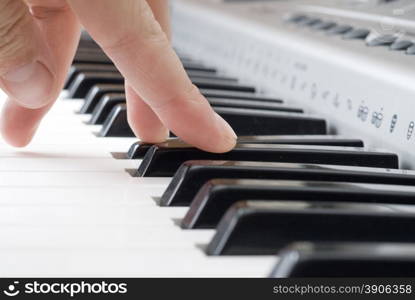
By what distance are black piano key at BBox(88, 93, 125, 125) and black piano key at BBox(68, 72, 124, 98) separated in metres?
0.20

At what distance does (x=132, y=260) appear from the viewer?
0.70m

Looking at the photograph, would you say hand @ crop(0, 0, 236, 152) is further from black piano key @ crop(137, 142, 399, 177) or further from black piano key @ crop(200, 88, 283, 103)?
black piano key @ crop(200, 88, 283, 103)

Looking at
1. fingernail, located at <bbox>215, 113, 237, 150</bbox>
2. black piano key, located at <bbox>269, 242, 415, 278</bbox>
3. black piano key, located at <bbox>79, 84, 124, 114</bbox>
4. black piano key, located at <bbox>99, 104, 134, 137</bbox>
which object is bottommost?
black piano key, located at <bbox>79, 84, 124, 114</bbox>

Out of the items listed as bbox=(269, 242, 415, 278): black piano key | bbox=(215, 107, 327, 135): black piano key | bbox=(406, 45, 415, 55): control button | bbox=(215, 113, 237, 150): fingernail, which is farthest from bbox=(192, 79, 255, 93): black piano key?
bbox=(269, 242, 415, 278): black piano key

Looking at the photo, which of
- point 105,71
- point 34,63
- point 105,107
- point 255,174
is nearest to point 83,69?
point 105,71

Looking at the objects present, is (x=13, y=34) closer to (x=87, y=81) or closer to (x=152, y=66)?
(x=152, y=66)

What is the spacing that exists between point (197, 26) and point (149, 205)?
1340 mm

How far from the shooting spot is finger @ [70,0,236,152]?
889 mm

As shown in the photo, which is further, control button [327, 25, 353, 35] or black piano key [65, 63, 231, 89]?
black piano key [65, 63, 231, 89]

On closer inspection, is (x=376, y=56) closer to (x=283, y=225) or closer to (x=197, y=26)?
(x=283, y=225)

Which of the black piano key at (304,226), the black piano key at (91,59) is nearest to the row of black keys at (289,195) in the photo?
the black piano key at (304,226)

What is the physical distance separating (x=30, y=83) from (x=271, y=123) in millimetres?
380

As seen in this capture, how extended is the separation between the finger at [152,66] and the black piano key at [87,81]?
2.02ft

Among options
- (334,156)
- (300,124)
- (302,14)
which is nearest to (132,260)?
(334,156)
